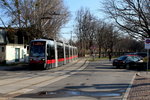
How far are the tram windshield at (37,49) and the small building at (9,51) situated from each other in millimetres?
9852

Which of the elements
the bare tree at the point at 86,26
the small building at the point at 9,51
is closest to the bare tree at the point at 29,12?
the small building at the point at 9,51

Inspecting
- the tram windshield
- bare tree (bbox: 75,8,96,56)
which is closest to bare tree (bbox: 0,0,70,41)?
the tram windshield

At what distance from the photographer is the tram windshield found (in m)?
26.4

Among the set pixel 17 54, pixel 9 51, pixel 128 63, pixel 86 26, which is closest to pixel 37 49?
pixel 128 63

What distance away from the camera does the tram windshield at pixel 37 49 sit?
1040 inches

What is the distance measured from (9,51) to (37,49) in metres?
13.0

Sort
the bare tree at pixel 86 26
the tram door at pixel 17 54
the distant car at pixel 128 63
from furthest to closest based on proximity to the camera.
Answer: the bare tree at pixel 86 26
the tram door at pixel 17 54
the distant car at pixel 128 63

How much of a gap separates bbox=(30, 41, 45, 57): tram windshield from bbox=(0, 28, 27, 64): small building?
9.85 metres

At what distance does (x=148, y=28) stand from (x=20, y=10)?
18717mm

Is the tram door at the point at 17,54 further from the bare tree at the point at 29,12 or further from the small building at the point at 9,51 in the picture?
the bare tree at the point at 29,12

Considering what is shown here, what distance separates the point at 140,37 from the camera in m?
32.3

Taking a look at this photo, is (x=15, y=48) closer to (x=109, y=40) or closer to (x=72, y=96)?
(x=72, y=96)

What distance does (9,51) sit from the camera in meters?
38.2

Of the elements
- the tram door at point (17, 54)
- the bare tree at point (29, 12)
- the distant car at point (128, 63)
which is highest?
the bare tree at point (29, 12)
